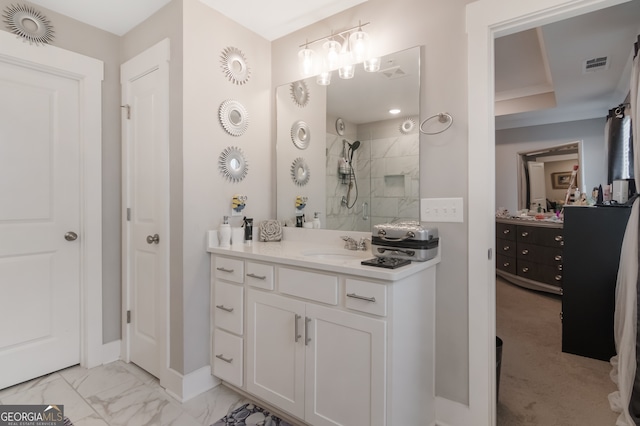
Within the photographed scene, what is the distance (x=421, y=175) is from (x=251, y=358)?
4.62 feet

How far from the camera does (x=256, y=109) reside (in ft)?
7.82

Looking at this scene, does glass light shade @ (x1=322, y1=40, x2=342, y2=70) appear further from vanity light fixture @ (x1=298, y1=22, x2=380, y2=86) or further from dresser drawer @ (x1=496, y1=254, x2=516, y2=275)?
dresser drawer @ (x1=496, y1=254, x2=516, y2=275)

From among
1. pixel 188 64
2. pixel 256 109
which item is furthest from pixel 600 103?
pixel 188 64

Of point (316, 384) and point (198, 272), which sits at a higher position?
point (198, 272)

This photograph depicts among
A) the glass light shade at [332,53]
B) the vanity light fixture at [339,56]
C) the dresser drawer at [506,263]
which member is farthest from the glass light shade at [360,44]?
the dresser drawer at [506,263]

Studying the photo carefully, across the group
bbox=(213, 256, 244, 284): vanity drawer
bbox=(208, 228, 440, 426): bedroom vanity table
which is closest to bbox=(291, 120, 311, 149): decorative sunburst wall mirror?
bbox=(208, 228, 440, 426): bedroom vanity table

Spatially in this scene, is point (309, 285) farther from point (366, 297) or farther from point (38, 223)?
point (38, 223)

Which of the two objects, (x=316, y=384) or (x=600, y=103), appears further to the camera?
(x=600, y=103)

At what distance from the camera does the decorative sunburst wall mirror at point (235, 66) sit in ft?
7.08

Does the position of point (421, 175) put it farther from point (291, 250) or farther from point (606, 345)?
point (606, 345)

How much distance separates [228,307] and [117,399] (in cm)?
86

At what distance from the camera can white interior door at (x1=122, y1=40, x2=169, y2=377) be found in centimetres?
207

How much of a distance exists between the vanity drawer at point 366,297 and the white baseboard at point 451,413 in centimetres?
78

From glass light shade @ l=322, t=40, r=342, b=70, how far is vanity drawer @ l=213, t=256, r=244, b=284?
1.38 metres
